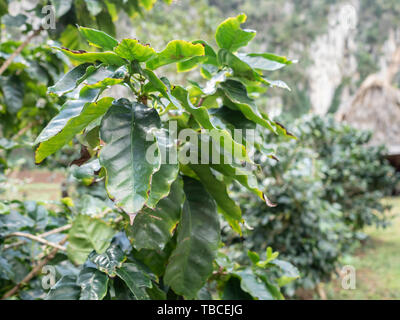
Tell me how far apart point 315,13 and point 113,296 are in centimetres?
1696

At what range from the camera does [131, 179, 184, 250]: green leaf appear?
578mm

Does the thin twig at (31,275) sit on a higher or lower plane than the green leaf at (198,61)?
lower

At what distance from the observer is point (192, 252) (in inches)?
24.3

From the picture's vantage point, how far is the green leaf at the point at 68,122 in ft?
1.60

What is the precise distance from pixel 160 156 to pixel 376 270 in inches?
143

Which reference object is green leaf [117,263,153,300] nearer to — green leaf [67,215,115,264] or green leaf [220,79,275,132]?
green leaf [67,215,115,264]

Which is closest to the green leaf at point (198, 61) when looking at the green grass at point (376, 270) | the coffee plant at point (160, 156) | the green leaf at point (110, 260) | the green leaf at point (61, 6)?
the coffee plant at point (160, 156)

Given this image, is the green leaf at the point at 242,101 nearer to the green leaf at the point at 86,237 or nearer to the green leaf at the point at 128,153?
the green leaf at the point at 128,153

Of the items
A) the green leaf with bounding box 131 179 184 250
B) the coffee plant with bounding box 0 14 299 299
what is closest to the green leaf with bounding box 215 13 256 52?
the coffee plant with bounding box 0 14 299 299

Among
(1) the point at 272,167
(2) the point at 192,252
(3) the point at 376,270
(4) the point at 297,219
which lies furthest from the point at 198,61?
(3) the point at 376,270

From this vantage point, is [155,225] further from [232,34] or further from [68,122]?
[232,34]

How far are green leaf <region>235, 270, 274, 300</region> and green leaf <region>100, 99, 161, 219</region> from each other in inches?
14.4
